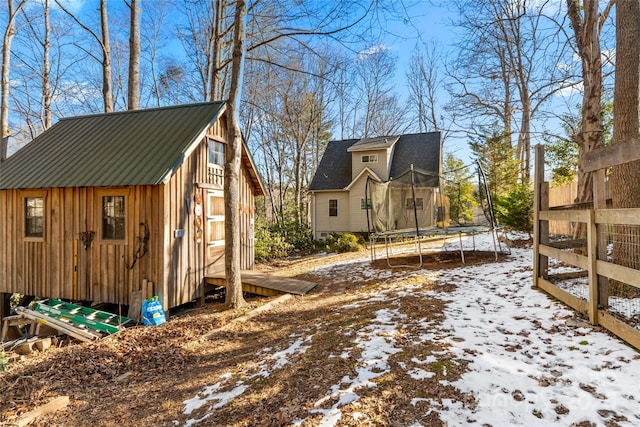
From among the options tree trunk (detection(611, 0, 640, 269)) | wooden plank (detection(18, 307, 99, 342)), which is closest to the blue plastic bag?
wooden plank (detection(18, 307, 99, 342))

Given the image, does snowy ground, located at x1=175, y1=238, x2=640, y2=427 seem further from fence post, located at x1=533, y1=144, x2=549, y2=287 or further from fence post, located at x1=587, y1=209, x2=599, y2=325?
fence post, located at x1=533, y1=144, x2=549, y2=287

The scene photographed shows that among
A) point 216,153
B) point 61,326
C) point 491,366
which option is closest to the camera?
point 491,366

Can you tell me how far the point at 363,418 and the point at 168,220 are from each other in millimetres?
5852

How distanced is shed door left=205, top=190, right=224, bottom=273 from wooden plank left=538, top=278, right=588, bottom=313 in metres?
6.87

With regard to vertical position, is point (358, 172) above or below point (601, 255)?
above

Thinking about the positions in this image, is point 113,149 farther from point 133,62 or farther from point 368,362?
point 368,362

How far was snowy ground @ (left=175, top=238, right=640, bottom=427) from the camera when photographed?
2297 mm

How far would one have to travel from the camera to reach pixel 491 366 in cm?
284

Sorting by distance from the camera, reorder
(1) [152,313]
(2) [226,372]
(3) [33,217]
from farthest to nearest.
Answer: (3) [33,217] → (1) [152,313] → (2) [226,372]

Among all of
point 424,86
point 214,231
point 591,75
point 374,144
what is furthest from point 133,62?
point 424,86

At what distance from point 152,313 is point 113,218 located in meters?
2.43

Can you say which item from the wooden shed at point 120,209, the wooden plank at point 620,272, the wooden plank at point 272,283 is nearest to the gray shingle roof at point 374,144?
the wooden shed at point 120,209

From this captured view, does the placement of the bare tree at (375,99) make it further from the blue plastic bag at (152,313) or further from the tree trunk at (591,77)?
the blue plastic bag at (152,313)

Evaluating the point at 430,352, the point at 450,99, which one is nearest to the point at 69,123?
the point at 430,352
